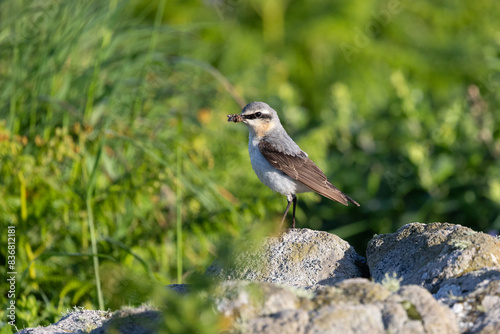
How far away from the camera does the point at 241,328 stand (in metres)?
2.31

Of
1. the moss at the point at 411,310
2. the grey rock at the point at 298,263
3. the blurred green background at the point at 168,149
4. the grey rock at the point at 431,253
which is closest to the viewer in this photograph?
the moss at the point at 411,310

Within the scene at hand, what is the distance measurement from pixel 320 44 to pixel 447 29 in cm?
230

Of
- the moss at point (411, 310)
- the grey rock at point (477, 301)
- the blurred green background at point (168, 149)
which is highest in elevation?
the moss at point (411, 310)

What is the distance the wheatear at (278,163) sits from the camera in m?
4.54

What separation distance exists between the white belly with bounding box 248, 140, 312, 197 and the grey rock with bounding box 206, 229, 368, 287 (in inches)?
36.4

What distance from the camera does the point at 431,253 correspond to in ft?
10.4

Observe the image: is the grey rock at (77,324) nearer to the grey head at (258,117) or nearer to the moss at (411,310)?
the moss at (411,310)

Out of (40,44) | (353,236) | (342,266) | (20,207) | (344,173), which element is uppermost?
(40,44)

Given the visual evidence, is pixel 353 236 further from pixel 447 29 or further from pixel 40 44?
pixel 447 29

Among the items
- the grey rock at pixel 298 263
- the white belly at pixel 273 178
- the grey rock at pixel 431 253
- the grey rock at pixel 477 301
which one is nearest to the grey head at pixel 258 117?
the white belly at pixel 273 178

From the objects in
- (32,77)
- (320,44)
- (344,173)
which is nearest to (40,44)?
(32,77)

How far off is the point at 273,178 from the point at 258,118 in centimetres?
49

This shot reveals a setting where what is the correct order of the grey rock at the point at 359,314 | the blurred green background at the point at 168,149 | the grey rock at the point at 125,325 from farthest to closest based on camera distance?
the blurred green background at the point at 168,149 < the grey rock at the point at 125,325 < the grey rock at the point at 359,314

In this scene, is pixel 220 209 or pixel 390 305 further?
pixel 220 209
